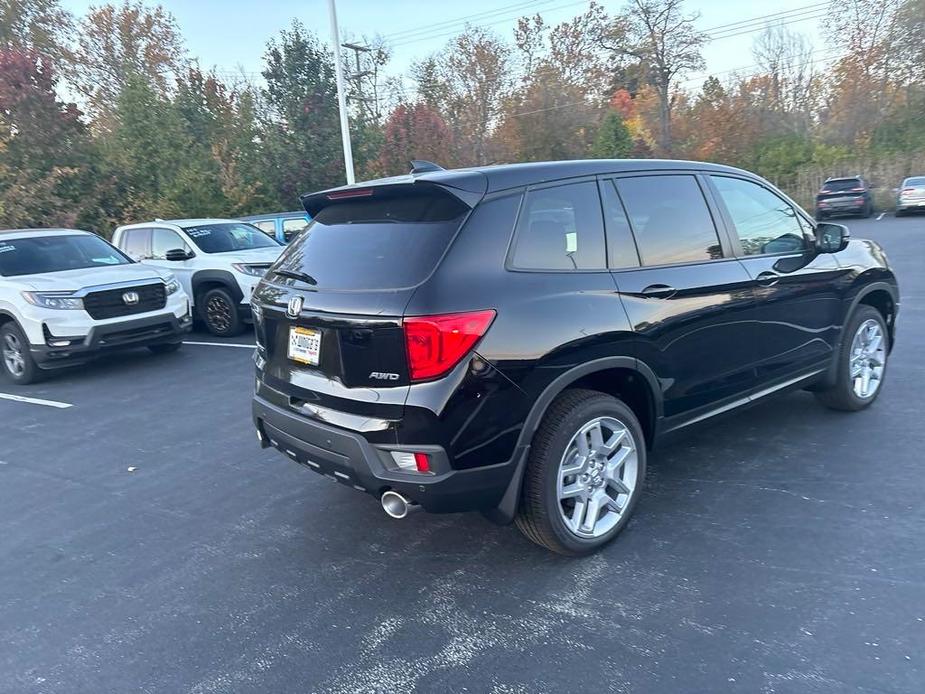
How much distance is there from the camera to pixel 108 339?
783 cm

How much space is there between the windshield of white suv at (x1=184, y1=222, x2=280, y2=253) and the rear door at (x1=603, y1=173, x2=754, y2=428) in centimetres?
792

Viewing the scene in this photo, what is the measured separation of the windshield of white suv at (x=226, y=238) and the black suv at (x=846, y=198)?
22125 mm

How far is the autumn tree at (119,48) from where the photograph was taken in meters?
32.4

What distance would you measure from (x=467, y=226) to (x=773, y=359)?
7.87 ft

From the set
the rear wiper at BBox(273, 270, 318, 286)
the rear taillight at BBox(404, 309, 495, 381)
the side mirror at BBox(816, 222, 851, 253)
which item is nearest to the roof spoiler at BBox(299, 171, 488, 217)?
the rear wiper at BBox(273, 270, 318, 286)

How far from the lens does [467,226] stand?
10.3ft

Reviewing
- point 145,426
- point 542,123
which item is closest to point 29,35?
point 542,123

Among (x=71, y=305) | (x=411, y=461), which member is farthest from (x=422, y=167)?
(x=71, y=305)

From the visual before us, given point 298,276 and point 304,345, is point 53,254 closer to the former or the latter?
point 298,276

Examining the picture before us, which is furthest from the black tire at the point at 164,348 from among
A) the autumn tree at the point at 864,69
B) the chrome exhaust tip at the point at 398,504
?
the autumn tree at the point at 864,69

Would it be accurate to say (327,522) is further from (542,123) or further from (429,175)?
(542,123)

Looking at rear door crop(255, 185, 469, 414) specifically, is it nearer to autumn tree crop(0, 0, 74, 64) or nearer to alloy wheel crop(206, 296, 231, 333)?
alloy wheel crop(206, 296, 231, 333)

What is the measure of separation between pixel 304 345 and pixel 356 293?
1.52 ft

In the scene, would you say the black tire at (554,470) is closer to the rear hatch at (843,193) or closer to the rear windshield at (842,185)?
the rear hatch at (843,193)
